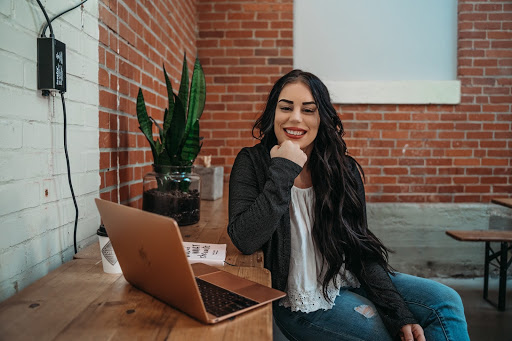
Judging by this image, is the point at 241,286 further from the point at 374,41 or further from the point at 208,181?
the point at 374,41

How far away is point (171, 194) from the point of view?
1668mm

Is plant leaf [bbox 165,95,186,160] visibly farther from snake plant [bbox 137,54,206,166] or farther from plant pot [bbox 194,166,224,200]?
plant pot [bbox 194,166,224,200]

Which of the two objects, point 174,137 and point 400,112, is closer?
point 174,137

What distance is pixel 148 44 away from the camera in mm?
2111

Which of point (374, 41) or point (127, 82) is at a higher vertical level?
point (374, 41)

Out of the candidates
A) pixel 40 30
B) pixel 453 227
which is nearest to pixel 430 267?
pixel 453 227

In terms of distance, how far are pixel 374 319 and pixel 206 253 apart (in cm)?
60

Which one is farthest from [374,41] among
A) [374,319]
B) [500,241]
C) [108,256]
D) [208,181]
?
[108,256]

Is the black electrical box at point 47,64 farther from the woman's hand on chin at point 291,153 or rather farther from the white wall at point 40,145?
the woman's hand on chin at point 291,153

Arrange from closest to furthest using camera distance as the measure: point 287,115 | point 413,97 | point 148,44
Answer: point 287,115, point 148,44, point 413,97

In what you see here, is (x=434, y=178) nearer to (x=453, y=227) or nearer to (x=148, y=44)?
(x=453, y=227)

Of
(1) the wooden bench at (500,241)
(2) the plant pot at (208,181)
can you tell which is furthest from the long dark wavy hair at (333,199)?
(1) the wooden bench at (500,241)

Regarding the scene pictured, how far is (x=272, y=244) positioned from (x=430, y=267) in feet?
8.89

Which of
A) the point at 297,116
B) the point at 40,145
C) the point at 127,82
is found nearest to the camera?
the point at 40,145
